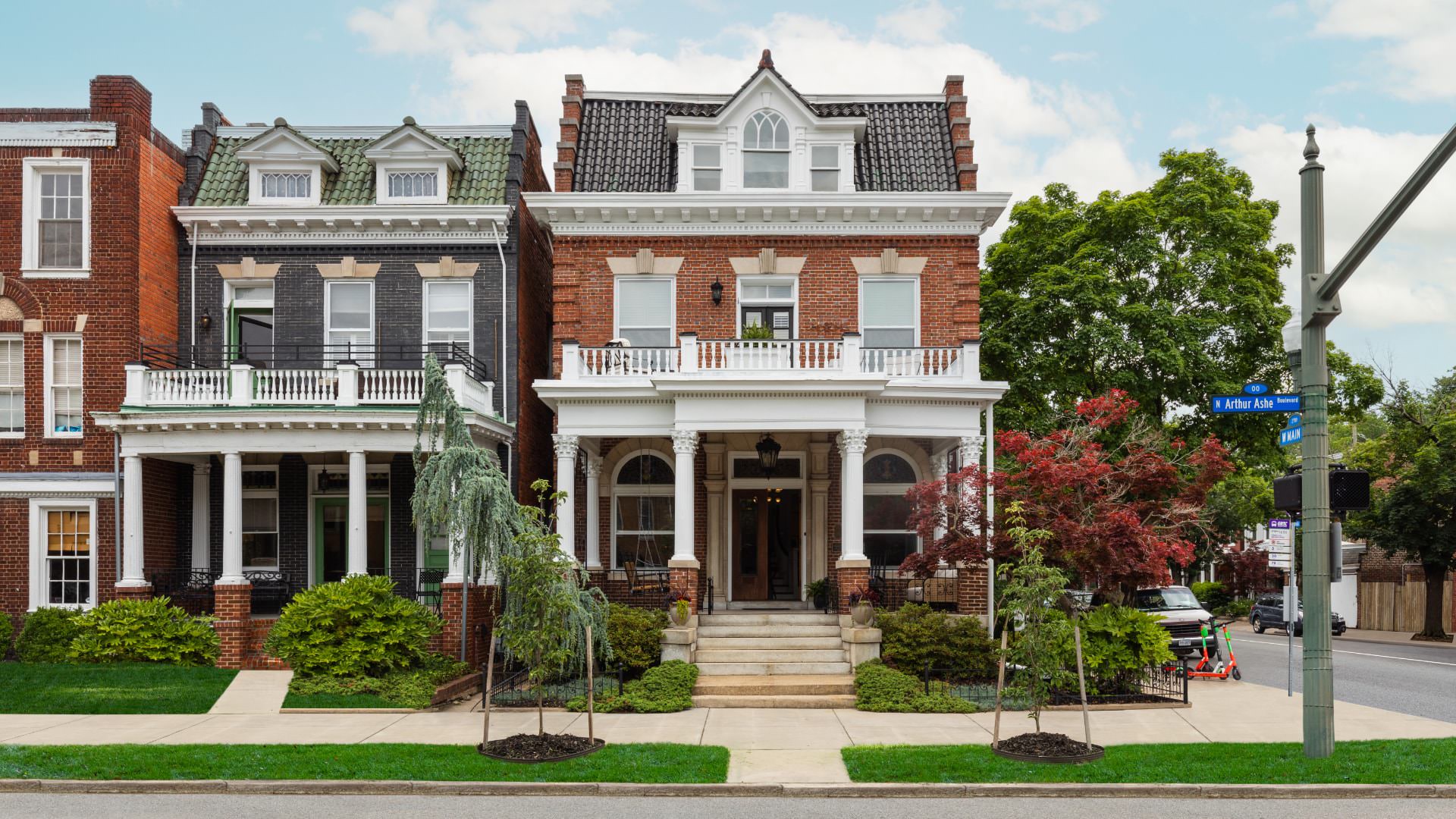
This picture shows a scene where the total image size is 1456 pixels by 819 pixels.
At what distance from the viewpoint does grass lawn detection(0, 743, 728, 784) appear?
36.1 ft

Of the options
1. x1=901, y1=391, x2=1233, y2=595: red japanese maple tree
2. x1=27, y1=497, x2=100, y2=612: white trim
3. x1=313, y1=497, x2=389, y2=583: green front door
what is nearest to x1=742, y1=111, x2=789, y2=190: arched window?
x1=901, y1=391, x2=1233, y2=595: red japanese maple tree

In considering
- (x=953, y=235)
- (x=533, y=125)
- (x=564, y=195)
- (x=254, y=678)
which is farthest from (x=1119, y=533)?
(x=533, y=125)

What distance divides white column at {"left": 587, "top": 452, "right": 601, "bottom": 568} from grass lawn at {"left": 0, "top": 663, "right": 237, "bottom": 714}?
21.7 ft

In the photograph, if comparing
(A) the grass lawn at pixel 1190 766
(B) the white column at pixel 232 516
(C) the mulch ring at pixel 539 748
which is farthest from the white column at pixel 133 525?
(A) the grass lawn at pixel 1190 766

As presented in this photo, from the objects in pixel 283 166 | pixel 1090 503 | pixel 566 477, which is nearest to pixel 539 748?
pixel 566 477

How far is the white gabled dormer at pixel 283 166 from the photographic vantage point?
2127 cm

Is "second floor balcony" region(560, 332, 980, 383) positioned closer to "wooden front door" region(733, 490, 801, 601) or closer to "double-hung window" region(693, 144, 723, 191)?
"wooden front door" region(733, 490, 801, 601)

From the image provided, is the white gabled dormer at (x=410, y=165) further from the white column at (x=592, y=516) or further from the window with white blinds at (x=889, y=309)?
the window with white blinds at (x=889, y=309)

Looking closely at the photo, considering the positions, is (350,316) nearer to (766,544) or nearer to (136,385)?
(136,385)

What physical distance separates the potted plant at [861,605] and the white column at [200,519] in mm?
13107

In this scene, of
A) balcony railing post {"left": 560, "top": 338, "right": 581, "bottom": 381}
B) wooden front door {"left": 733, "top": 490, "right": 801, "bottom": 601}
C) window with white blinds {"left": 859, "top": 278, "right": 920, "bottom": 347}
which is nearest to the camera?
balcony railing post {"left": 560, "top": 338, "right": 581, "bottom": 381}

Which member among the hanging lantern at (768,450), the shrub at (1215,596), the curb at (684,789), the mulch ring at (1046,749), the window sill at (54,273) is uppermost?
the window sill at (54,273)

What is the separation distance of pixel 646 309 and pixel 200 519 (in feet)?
33.2

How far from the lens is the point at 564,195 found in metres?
Answer: 20.4
